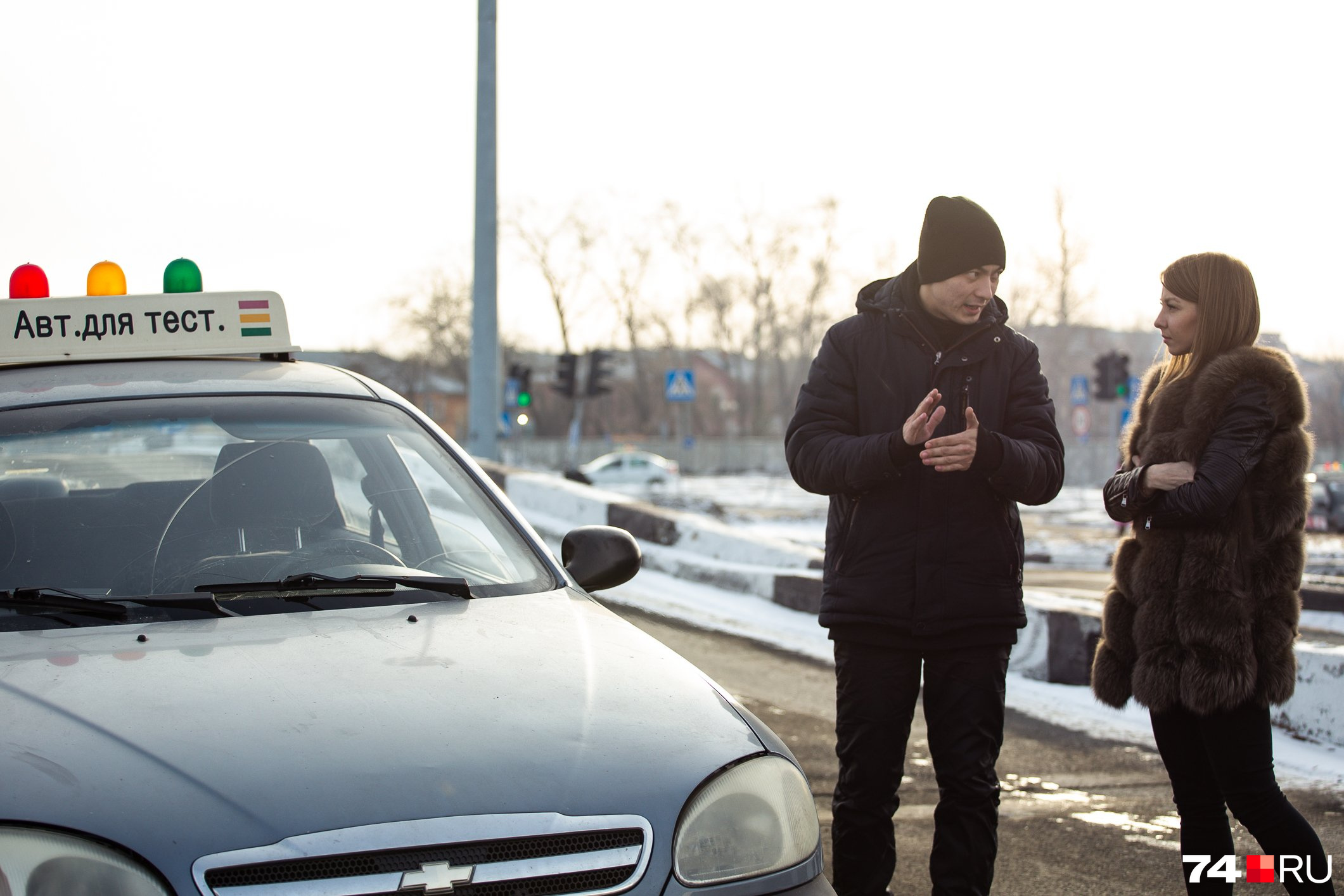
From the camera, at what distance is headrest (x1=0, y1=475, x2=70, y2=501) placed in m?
2.80

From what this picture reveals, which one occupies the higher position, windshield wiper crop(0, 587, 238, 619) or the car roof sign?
the car roof sign

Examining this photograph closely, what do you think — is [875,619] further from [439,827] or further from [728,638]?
[728,638]

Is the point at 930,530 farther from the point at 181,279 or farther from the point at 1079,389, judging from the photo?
the point at 1079,389

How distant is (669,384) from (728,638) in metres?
18.2

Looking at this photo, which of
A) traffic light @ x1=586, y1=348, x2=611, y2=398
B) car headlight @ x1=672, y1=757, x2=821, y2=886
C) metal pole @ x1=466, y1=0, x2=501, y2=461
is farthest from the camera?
traffic light @ x1=586, y1=348, x2=611, y2=398

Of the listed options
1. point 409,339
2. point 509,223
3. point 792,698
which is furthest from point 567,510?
point 409,339

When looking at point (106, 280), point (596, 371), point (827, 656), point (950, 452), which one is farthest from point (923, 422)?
point (596, 371)

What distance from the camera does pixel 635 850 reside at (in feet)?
6.45

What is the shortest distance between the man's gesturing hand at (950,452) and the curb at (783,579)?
1.09 meters

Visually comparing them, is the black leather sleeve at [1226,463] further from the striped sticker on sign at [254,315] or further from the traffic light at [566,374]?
the traffic light at [566,374]

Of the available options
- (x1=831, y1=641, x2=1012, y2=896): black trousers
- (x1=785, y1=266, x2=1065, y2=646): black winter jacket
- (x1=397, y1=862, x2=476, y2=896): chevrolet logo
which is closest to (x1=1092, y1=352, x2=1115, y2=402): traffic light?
(x1=785, y1=266, x2=1065, y2=646): black winter jacket

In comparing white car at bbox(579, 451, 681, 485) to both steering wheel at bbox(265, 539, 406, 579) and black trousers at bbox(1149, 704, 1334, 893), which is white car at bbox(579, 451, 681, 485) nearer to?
black trousers at bbox(1149, 704, 1334, 893)

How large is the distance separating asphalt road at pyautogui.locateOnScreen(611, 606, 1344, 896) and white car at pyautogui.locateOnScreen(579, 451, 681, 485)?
36.2 meters

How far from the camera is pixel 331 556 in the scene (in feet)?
9.22
